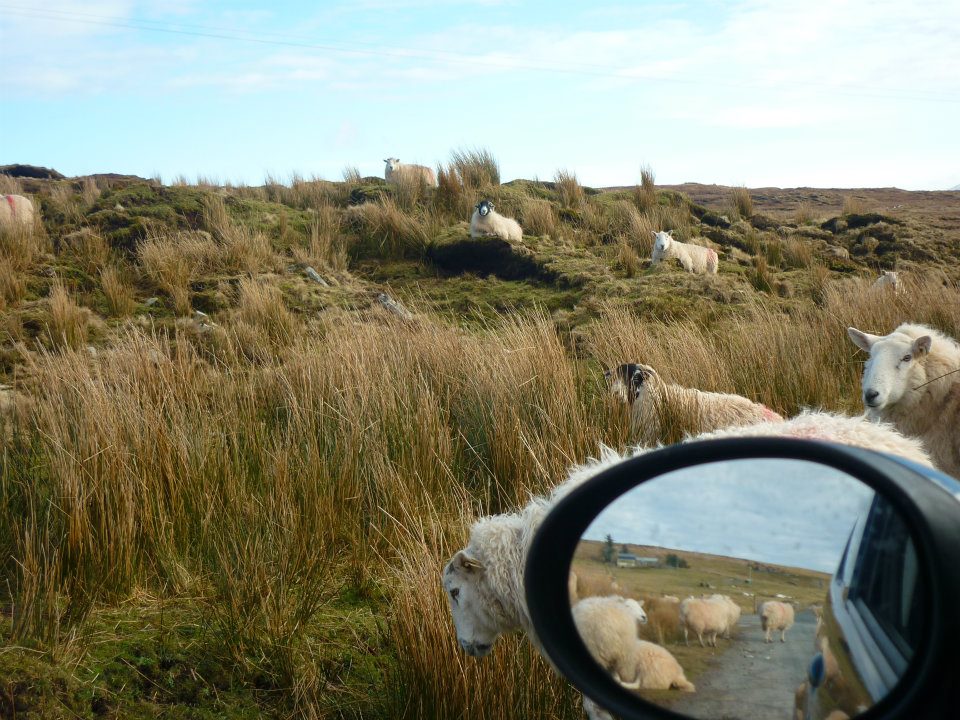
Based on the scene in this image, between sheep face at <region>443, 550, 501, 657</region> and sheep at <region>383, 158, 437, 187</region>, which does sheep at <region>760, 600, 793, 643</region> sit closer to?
sheep face at <region>443, 550, 501, 657</region>

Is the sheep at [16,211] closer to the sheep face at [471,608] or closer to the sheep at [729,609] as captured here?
the sheep face at [471,608]

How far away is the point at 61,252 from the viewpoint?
1525cm

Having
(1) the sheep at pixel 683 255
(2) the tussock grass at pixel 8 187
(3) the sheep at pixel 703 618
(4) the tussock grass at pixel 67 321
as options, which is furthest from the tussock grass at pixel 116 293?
(3) the sheep at pixel 703 618

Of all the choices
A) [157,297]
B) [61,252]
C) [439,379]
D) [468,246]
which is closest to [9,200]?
[61,252]

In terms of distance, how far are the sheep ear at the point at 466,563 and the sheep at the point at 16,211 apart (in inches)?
604

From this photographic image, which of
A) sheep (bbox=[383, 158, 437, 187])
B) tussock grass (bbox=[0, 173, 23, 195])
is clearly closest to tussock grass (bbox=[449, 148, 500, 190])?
sheep (bbox=[383, 158, 437, 187])

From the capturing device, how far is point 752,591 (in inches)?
53.7

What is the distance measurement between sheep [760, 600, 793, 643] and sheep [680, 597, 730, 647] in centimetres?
8

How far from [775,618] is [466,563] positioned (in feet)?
5.29

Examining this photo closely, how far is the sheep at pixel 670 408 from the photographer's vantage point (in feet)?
18.4

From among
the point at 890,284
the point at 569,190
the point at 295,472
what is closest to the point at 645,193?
the point at 569,190

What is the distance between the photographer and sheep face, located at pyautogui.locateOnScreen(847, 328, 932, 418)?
556 cm

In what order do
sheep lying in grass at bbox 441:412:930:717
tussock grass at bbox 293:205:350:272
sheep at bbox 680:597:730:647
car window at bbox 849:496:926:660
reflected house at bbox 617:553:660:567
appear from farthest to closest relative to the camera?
1. tussock grass at bbox 293:205:350:272
2. sheep lying in grass at bbox 441:412:930:717
3. reflected house at bbox 617:553:660:567
4. sheep at bbox 680:597:730:647
5. car window at bbox 849:496:926:660

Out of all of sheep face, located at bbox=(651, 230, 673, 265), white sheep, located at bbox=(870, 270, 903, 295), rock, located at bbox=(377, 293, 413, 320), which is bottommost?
rock, located at bbox=(377, 293, 413, 320)
